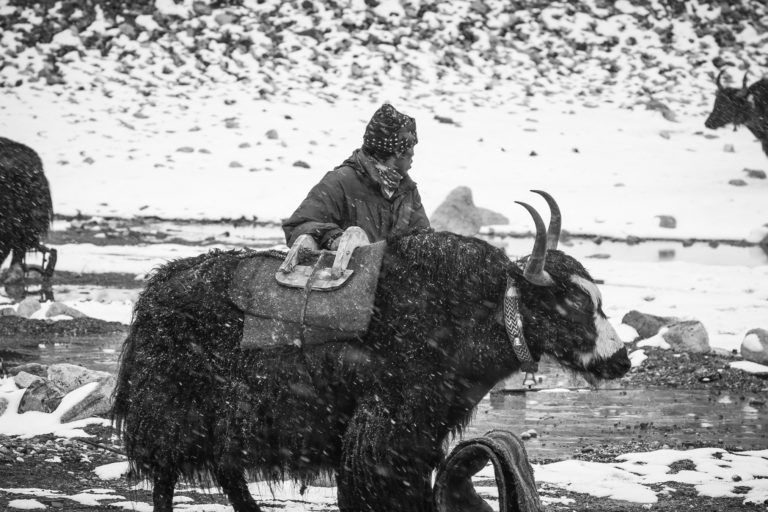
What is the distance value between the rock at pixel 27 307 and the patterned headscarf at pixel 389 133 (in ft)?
17.6

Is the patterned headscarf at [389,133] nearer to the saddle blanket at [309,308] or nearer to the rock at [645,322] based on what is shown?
the saddle blanket at [309,308]

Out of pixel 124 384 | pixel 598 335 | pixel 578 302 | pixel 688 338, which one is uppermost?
pixel 578 302

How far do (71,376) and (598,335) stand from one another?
387 centimetres

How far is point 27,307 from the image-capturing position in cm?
890

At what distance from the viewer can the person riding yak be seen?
4.45m

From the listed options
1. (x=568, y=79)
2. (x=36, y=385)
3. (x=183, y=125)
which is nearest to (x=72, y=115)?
(x=183, y=125)

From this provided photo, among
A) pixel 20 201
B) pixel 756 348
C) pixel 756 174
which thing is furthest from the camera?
pixel 756 174

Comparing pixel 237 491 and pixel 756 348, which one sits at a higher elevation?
pixel 237 491

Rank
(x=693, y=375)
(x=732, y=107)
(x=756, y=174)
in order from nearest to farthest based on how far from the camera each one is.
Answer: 1. (x=693, y=375)
2. (x=732, y=107)
3. (x=756, y=174)

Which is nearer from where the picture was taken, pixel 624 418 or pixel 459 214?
pixel 624 418

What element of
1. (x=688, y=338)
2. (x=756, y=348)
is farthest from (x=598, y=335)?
(x=688, y=338)

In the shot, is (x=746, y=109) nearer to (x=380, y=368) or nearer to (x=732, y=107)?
(x=732, y=107)

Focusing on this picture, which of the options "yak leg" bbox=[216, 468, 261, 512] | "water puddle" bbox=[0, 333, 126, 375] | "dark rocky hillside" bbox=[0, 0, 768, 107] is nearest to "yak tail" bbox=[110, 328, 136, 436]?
"yak leg" bbox=[216, 468, 261, 512]

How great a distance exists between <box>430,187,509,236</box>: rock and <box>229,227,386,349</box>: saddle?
887cm
